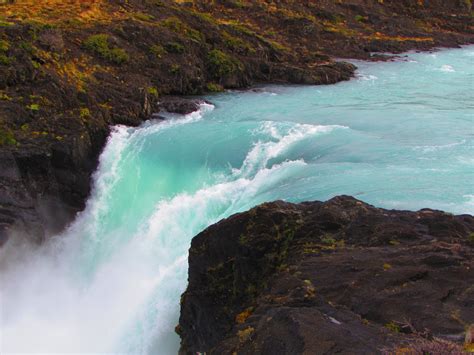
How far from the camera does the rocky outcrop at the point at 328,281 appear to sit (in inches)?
320

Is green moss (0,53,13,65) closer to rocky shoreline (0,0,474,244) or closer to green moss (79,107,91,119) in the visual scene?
rocky shoreline (0,0,474,244)

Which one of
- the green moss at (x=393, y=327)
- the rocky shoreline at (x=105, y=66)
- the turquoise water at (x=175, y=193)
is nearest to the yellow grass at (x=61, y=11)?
the rocky shoreline at (x=105, y=66)

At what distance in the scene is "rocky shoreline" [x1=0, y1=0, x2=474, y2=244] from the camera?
65.1 ft

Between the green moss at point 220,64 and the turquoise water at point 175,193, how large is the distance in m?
8.72

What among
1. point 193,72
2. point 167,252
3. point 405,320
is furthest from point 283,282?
point 193,72

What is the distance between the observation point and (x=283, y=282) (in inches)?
406

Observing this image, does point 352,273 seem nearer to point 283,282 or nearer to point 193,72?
point 283,282

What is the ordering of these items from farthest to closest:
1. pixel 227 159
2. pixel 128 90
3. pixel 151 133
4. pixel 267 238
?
pixel 128 90 < pixel 151 133 < pixel 227 159 < pixel 267 238

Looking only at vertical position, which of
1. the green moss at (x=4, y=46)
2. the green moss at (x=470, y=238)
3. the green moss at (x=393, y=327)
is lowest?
the green moss at (x=393, y=327)

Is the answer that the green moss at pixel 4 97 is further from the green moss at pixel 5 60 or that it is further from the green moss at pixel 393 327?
the green moss at pixel 393 327

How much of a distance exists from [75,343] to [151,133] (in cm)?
1167

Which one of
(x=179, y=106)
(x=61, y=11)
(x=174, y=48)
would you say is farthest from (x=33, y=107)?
(x=61, y=11)

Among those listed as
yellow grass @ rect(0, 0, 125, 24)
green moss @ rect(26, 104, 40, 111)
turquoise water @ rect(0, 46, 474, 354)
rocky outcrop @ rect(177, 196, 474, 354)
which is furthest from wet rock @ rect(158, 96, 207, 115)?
rocky outcrop @ rect(177, 196, 474, 354)

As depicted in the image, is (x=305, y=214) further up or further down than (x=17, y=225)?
further up
